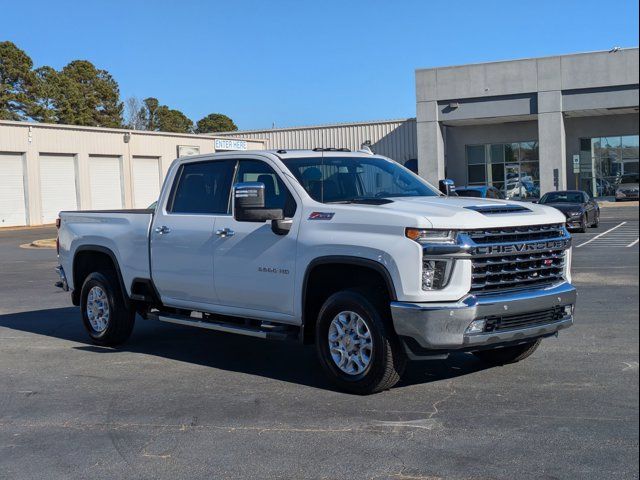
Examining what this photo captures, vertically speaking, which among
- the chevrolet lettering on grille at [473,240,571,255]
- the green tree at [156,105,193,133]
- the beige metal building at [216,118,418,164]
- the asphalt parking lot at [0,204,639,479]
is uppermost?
the green tree at [156,105,193,133]

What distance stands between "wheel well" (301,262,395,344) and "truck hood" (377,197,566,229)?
604mm

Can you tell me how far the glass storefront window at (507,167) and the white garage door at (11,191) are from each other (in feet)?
83.3

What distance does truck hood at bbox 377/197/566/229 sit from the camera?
20.7 feet

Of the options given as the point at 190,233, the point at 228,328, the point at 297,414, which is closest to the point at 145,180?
the point at 190,233

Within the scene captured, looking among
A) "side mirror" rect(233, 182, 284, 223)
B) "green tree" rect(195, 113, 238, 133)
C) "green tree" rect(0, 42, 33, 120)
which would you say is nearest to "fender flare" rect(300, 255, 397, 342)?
"side mirror" rect(233, 182, 284, 223)

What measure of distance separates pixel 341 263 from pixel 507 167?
4295 cm

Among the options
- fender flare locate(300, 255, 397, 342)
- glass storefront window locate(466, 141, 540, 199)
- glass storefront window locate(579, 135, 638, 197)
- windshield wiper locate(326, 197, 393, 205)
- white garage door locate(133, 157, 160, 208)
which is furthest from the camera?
white garage door locate(133, 157, 160, 208)

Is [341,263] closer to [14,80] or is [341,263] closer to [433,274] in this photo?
[433,274]

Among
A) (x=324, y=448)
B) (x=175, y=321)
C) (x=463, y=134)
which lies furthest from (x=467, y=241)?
(x=463, y=134)

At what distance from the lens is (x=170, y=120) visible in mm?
94312

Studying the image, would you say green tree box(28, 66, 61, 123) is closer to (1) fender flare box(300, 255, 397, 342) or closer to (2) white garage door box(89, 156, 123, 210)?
(2) white garage door box(89, 156, 123, 210)

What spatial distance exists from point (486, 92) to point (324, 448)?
4056cm

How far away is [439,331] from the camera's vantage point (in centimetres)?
622

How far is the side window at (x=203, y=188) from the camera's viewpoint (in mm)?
8250
